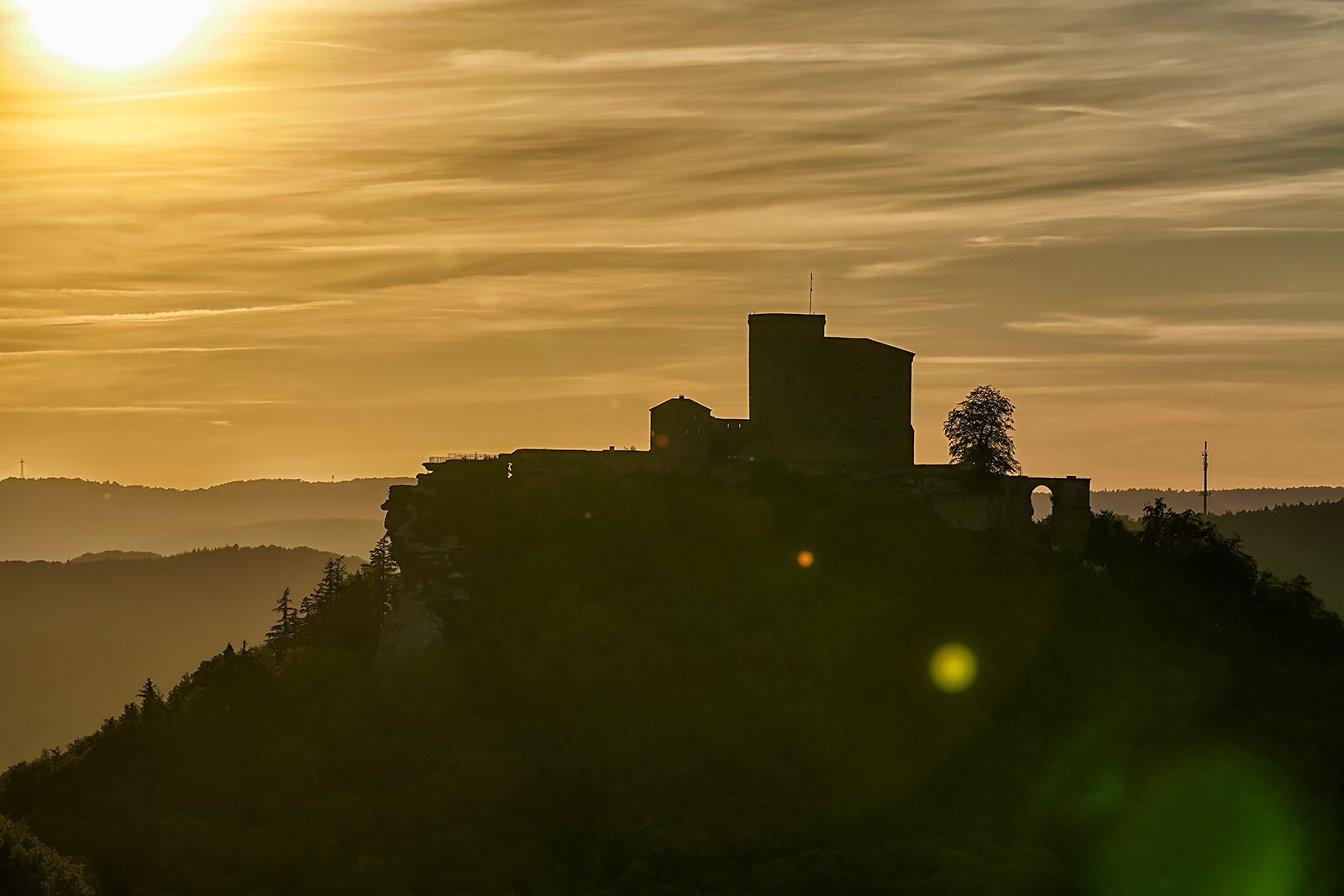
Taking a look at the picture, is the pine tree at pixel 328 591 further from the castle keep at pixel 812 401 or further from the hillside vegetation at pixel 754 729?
the castle keep at pixel 812 401

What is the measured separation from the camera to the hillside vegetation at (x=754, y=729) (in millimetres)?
74312

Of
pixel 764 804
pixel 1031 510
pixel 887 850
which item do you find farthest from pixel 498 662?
pixel 1031 510

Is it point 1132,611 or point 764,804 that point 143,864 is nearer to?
point 764,804

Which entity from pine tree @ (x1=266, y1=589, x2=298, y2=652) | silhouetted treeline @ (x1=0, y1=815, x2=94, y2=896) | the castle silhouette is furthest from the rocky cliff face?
silhouetted treeline @ (x1=0, y1=815, x2=94, y2=896)

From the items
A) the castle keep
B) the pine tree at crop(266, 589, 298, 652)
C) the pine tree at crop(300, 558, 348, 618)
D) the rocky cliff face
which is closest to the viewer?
the rocky cliff face

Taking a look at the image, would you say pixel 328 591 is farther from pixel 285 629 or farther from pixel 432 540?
pixel 432 540

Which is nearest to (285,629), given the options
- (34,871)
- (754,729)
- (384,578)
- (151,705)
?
(384,578)

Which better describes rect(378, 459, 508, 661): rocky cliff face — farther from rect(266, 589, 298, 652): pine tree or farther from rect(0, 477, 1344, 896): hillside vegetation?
rect(266, 589, 298, 652): pine tree

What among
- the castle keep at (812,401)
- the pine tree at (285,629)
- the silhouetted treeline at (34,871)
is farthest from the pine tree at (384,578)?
the silhouetted treeline at (34,871)

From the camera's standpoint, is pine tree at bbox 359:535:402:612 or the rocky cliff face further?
pine tree at bbox 359:535:402:612

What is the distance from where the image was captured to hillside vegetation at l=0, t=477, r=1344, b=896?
7431cm

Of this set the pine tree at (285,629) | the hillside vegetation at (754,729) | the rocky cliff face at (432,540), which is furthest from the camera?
the pine tree at (285,629)

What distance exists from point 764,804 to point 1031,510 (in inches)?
1041

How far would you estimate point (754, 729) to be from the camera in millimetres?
81688
